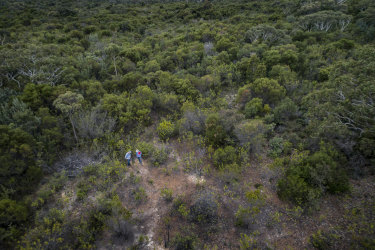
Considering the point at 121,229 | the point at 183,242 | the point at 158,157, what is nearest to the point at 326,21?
the point at 158,157

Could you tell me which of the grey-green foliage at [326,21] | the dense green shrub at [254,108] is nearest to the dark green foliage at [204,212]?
the dense green shrub at [254,108]

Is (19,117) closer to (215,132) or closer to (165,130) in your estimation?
(165,130)

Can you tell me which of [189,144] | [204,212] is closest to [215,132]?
[189,144]

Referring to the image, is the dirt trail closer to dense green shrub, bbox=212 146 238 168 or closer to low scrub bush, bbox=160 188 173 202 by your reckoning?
low scrub bush, bbox=160 188 173 202

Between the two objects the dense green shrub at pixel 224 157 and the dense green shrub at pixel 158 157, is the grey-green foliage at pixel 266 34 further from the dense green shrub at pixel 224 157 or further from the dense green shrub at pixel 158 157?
the dense green shrub at pixel 158 157

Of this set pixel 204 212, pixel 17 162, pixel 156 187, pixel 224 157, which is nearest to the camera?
pixel 204 212

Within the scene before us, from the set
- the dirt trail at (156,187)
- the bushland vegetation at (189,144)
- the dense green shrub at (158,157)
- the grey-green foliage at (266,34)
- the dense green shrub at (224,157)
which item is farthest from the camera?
the grey-green foliage at (266,34)

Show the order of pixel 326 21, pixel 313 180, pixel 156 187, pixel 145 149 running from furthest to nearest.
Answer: pixel 326 21 → pixel 145 149 → pixel 156 187 → pixel 313 180

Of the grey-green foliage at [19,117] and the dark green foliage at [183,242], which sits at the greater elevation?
the grey-green foliage at [19,117]

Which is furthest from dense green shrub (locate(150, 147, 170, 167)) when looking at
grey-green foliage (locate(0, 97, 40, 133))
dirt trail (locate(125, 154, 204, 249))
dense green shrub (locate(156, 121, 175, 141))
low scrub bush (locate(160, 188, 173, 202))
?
grey-green foliage (locate(0, 97, 40, 133))

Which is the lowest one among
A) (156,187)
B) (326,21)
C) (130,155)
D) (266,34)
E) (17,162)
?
(156,187)

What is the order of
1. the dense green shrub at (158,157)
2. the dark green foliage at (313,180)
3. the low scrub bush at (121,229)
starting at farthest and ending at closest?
the dense green shrub at (158,157) → the dark green foliage at (313,180) → the low scrub bush at (121,229)

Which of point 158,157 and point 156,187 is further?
point 158,157

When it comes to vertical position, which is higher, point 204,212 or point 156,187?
point 204,212
